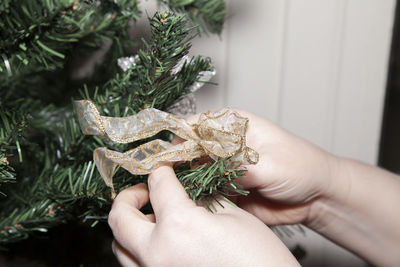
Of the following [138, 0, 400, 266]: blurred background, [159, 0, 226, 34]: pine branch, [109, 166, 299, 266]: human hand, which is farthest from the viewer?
[138, 0, 400, 266]: blurred background

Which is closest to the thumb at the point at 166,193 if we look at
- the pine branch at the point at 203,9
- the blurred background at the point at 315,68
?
the pine branch at the point at 203,9

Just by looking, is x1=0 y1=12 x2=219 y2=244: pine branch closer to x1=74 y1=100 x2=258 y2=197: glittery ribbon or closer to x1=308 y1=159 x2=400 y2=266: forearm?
x1=74 y1=100 x2=258 y2=197: glittery ribbon

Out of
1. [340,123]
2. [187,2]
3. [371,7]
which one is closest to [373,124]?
[340,123]

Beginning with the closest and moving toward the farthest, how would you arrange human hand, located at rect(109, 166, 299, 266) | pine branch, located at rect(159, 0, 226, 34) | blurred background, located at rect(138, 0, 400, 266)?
human hand, located at rect(109, 166, 299, 266) < pine branch, located at rect(159, 0, 226, 34) < blurred background, located at rect(138, 0, 400, 266)

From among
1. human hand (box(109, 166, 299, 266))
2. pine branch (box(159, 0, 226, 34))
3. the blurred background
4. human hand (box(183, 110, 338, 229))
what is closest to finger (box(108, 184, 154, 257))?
human hand (box(109, 166, 299, 266))

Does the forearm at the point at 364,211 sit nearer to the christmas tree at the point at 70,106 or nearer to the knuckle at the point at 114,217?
the christmas tree at the point at 70,106

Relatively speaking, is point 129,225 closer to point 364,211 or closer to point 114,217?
point 114,217

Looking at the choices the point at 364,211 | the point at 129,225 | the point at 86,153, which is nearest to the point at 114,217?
the point at 129,225

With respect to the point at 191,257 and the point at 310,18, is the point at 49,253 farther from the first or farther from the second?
the point at 310,18
